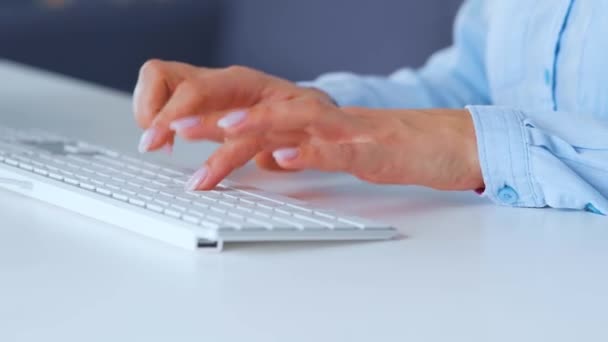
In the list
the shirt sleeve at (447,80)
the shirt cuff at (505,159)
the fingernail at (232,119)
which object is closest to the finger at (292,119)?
the fingernail at (232,119)

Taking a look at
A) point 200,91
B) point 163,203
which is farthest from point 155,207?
point 200,91

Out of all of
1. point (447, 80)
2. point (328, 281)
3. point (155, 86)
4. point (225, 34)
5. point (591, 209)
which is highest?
point (225, 34)

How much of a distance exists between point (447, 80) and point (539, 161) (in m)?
0.45

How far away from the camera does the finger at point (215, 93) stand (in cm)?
84

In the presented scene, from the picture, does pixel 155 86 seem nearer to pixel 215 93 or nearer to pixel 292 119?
pixel 215 93

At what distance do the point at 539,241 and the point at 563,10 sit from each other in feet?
1.10

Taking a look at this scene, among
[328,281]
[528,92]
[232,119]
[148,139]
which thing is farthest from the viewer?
[528,92]

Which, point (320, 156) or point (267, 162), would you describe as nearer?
point (320, 156)

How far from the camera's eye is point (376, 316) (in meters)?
0.54

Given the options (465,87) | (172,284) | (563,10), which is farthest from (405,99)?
(172,284)

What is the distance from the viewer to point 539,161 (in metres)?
0.79

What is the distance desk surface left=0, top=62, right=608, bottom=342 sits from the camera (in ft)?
1.71

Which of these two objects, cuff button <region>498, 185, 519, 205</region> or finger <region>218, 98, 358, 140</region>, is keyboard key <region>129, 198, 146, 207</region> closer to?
finger <region>218, 98, 358, 140</region>

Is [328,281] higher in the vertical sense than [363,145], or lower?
lower
